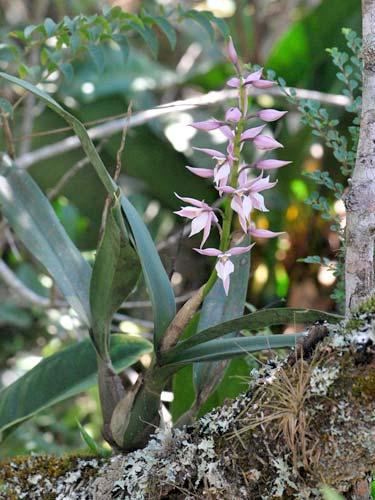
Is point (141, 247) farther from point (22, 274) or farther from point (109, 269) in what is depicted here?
point (22, 274)

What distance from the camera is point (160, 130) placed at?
2246 mm

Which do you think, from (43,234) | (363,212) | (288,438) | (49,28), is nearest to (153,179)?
(49,28)

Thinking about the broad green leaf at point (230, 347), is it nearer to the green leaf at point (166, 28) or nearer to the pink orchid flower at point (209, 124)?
the pink orchid flower at point (209, 124)

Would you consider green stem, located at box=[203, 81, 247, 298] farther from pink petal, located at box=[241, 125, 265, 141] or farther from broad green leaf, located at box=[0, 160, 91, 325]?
broad green leaf, located at box=[0, 160, 91, 325]

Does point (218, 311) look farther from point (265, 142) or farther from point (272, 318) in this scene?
point (265, 142)

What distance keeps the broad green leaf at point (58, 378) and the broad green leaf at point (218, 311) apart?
0.15 metres

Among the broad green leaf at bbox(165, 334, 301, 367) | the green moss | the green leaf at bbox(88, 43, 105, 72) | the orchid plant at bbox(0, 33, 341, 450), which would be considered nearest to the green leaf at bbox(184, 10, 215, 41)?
the green leaf at bbox(88, 43, 105, 72)

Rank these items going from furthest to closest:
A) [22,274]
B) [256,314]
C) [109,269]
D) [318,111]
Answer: [22,274], [318,111], [109,269], [256,314]

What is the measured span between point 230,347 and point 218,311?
151 mm

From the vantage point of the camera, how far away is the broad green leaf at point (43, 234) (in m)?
1.06

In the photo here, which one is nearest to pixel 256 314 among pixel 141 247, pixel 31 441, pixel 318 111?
pixel 141 247

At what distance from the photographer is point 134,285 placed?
96 centimetres

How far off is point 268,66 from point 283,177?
0.33 m

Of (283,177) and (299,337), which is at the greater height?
(299,337)
